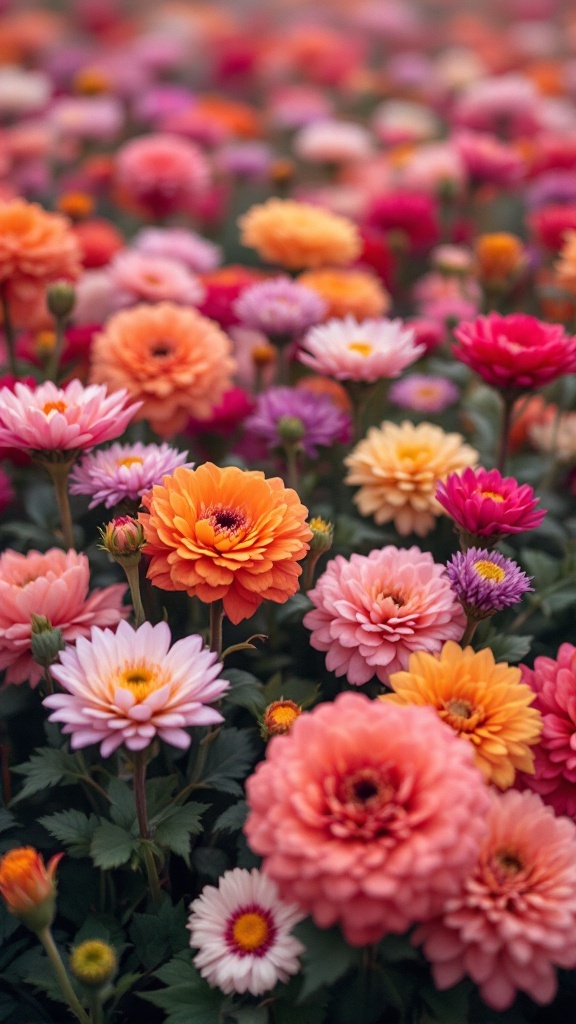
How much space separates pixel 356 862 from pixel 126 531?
1.83 ft

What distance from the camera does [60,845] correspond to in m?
1.44

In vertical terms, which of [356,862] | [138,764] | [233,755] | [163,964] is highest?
[356,862]

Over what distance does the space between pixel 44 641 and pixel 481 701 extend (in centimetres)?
61

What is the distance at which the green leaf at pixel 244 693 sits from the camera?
1.33 metres

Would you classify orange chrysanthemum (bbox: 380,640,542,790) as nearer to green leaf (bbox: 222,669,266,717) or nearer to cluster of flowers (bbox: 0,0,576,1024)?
cluster of flowers (bbox: 0,0,576,1024)

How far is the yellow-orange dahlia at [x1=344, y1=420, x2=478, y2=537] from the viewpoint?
168 cm

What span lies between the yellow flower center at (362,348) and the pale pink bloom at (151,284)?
1.77ft

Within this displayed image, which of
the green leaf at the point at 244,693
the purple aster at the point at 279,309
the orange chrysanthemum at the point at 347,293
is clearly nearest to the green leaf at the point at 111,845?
the green leaf at the point at 244,693

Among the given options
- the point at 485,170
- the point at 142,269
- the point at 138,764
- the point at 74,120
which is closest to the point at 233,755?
the point at 138,764

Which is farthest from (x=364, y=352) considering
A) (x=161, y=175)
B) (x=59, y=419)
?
(x=161, y=175)

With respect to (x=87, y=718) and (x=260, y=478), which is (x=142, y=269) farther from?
(x=87, y=718)

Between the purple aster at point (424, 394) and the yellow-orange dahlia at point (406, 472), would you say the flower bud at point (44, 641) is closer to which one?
the yellow-orange dahlia at point (406, 472)

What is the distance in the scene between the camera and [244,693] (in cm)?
134

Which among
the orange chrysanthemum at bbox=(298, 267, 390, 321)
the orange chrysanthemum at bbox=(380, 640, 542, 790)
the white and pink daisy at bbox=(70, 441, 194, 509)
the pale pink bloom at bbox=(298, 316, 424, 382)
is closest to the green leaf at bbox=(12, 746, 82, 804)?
the white and pink daisy at bbox=(70, 441, 194, 509)
